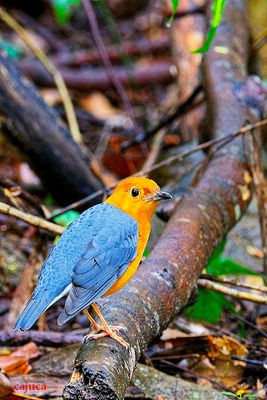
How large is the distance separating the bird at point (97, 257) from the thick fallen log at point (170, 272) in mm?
121

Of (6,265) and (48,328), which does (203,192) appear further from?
(6,265)

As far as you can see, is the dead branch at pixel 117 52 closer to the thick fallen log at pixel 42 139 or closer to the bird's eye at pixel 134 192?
the thick fallen log at pixel 42 139

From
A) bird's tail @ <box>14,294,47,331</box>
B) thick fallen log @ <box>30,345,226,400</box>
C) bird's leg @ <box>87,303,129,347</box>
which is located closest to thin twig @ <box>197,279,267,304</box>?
thick fallen log @ <box>30,345,226,400</box>

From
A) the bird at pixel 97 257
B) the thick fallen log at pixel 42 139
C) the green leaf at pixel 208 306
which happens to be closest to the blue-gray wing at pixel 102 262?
the bird at pixel 97 257

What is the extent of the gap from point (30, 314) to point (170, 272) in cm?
110

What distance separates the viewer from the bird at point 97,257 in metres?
3.36

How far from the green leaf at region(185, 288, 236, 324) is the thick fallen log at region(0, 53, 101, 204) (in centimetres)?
203

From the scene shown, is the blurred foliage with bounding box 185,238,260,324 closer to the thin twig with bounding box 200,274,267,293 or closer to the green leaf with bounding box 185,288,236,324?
the green leaf with bounding box 185,288,236,324

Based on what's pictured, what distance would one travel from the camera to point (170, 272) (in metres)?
4.08

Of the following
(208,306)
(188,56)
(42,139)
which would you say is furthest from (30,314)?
(188,56)

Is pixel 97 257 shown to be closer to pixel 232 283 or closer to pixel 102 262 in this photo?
pixel 102 262

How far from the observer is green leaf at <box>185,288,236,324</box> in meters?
4.87

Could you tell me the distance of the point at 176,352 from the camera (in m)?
4.56

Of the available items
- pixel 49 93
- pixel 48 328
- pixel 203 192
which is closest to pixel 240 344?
pixel 203 192
